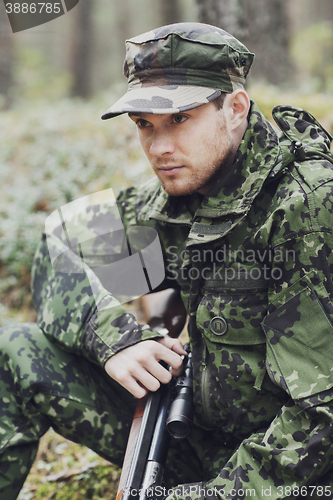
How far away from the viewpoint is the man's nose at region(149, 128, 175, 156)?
1893mm

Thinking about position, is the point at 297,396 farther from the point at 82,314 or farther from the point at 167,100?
the point at 167,100

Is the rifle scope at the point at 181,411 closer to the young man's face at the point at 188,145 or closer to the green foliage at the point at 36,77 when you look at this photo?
the young man's face at the point at 188,145

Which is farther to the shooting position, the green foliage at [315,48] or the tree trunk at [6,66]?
the tree trunk at [6,66]

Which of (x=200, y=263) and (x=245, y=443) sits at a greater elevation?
(x=200, y=263)

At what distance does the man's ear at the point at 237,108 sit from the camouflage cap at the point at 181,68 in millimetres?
42

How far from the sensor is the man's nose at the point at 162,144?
1893mm

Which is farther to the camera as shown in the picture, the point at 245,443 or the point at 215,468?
the point at 215,468

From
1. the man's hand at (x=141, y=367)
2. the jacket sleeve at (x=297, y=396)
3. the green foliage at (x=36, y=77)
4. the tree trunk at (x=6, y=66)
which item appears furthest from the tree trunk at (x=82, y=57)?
the jacket sleeve at (x=297, y=396)

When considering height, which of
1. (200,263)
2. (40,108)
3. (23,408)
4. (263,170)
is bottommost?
(40,108)

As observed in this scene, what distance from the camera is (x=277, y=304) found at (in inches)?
66.9

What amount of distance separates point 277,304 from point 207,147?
2.55 ft

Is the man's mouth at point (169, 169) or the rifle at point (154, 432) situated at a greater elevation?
the man's mouth at point (169, 169)

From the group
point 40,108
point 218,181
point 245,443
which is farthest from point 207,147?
point 40,108

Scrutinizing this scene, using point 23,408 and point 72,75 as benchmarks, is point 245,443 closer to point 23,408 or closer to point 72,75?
point 23,408
